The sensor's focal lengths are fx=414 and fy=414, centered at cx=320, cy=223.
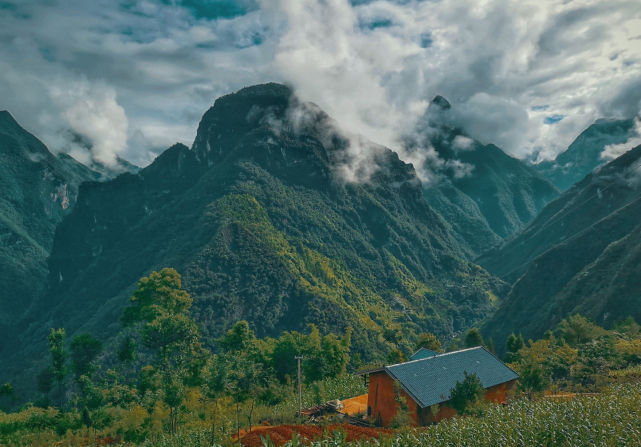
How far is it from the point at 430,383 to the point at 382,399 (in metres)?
3.90

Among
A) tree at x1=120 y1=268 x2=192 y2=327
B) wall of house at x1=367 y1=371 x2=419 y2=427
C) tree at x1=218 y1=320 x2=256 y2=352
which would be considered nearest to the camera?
wall of house at x1=367 y1=371 x2=419 y2=427

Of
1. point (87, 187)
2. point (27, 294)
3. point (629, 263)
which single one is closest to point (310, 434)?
point (629, 263)

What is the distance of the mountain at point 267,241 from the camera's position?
3698 inches

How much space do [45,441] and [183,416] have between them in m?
9.35

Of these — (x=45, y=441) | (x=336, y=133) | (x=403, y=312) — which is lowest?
(x=45, y=441)

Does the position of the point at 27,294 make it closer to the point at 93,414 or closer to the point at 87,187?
the point at 87,187

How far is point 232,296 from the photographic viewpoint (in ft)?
296

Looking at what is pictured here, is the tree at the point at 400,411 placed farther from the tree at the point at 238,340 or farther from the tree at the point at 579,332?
the tree at the point at 579,332

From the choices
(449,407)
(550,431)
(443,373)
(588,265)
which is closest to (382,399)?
(449,407)

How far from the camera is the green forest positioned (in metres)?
17.7

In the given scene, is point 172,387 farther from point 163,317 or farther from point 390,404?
point 163,317

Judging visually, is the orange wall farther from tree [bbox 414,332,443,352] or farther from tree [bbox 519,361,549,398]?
tree [bbox 414,332,443,352]

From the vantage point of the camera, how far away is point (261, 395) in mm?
34594

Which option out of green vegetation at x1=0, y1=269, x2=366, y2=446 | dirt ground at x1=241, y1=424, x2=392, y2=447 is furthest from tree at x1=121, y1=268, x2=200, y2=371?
dirt ground at x1=241, y1=424, x2=392, y2=447
